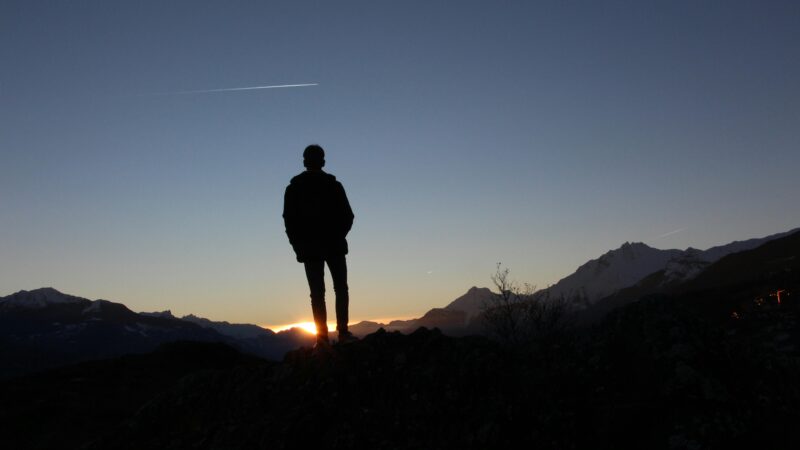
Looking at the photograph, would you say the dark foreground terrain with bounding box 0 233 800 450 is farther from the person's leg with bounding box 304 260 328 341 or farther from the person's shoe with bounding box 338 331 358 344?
the person's leg with bounding box 304 260 328 341

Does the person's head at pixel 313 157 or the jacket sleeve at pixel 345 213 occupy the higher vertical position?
the person's head at pixel 313 157

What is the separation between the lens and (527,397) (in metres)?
5.82

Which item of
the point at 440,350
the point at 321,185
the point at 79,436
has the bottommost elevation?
the point at 79,436

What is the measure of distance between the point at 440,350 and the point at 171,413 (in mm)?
4663

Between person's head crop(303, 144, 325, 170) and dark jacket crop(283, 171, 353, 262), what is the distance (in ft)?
0.53

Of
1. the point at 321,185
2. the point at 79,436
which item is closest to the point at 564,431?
the point at 321,185

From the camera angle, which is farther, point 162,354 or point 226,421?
point 162,354

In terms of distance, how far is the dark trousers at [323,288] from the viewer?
31.1ft

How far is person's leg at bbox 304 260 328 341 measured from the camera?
948 cm

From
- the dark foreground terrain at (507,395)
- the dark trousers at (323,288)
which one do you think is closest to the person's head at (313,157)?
the dark trousers at (323,288)

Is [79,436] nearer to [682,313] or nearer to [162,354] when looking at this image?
[162,354]

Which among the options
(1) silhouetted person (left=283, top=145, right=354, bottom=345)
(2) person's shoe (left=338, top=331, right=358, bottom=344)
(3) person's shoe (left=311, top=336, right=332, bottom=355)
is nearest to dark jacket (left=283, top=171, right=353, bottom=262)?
(1) silhouetted person (left=283, top=145, right=354, bottom=345)

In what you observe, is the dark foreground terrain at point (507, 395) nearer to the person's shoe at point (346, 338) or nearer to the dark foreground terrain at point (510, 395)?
the dark foreground terrain at point (510, 395)

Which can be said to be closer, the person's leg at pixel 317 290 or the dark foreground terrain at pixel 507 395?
the dark foreground terrain at pixel 507 395
